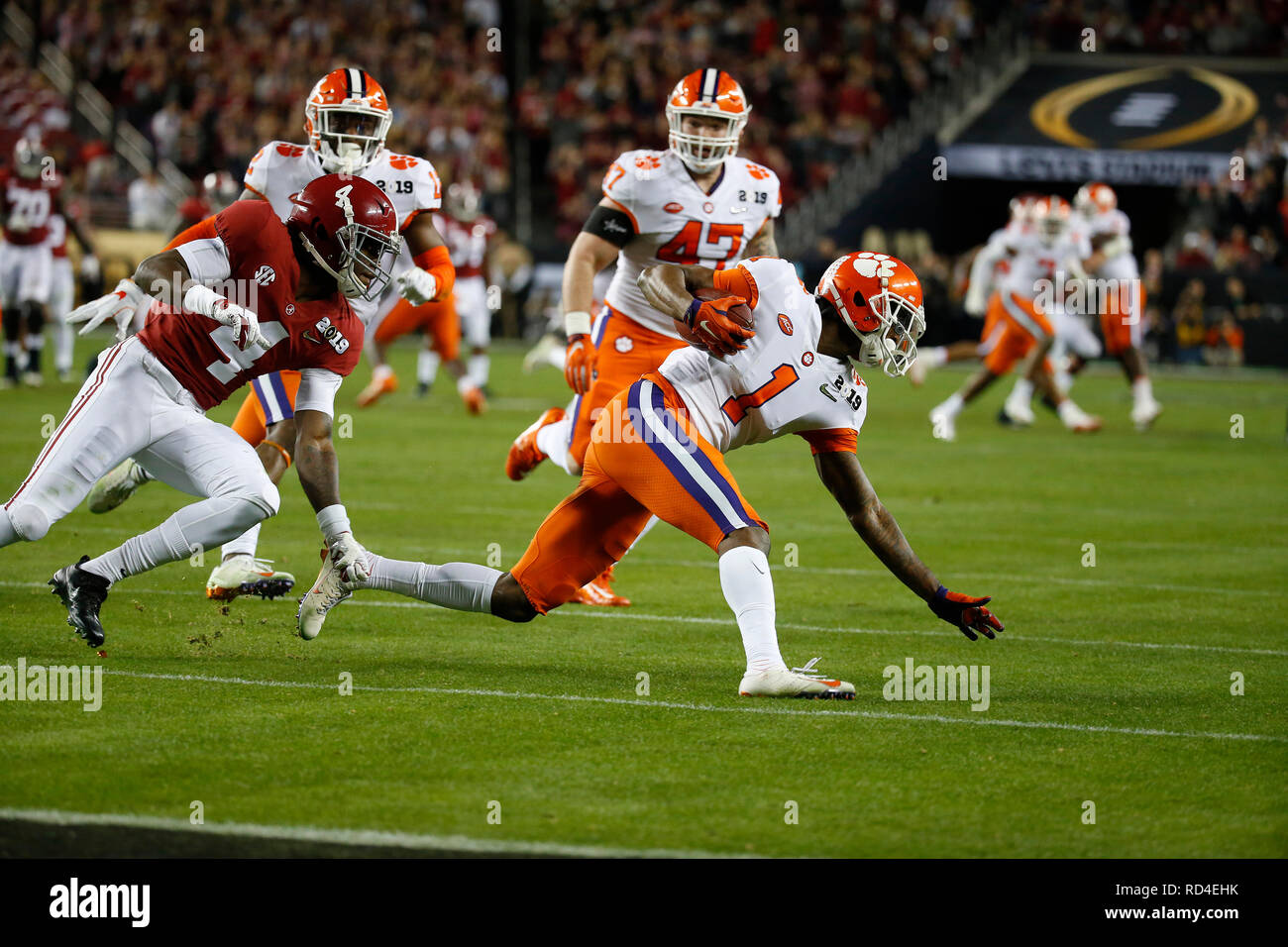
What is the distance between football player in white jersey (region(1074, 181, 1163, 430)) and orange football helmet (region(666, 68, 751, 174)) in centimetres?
992

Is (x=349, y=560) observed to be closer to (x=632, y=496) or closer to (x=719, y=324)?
(x=632, y=496)

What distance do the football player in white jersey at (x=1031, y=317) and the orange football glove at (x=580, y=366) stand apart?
866 cm

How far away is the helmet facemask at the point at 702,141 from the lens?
739cm

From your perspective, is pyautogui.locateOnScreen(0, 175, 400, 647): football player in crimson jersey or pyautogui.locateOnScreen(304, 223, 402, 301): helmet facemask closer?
pyautogui.locateOnScreen(0, 175, 400, 647): football player in crimson jersey

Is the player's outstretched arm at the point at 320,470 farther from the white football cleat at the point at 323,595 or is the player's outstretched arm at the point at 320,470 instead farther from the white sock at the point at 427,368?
the white sock at the point at 427,368

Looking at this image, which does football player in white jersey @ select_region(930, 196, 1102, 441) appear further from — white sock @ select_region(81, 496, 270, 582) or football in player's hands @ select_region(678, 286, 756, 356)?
white sock @ select_region(81, 496, 270, 582)

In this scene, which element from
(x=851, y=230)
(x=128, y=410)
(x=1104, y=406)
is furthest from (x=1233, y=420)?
(x=128, y=410)

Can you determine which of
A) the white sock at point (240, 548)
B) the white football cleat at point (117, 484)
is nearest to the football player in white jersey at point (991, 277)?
the white sock at point (240, 548)

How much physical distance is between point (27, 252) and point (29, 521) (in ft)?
42.1

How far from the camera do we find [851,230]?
27.9 m

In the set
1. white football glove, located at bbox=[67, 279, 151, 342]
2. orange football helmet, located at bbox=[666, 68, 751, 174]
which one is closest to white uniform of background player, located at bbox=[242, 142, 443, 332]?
orange football helmet, located at bbox=[666, 68, 751, 174]

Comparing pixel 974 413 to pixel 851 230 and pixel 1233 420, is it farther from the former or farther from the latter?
pixel 851 230

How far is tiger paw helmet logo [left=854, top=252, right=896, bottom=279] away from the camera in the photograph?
18.2ft
